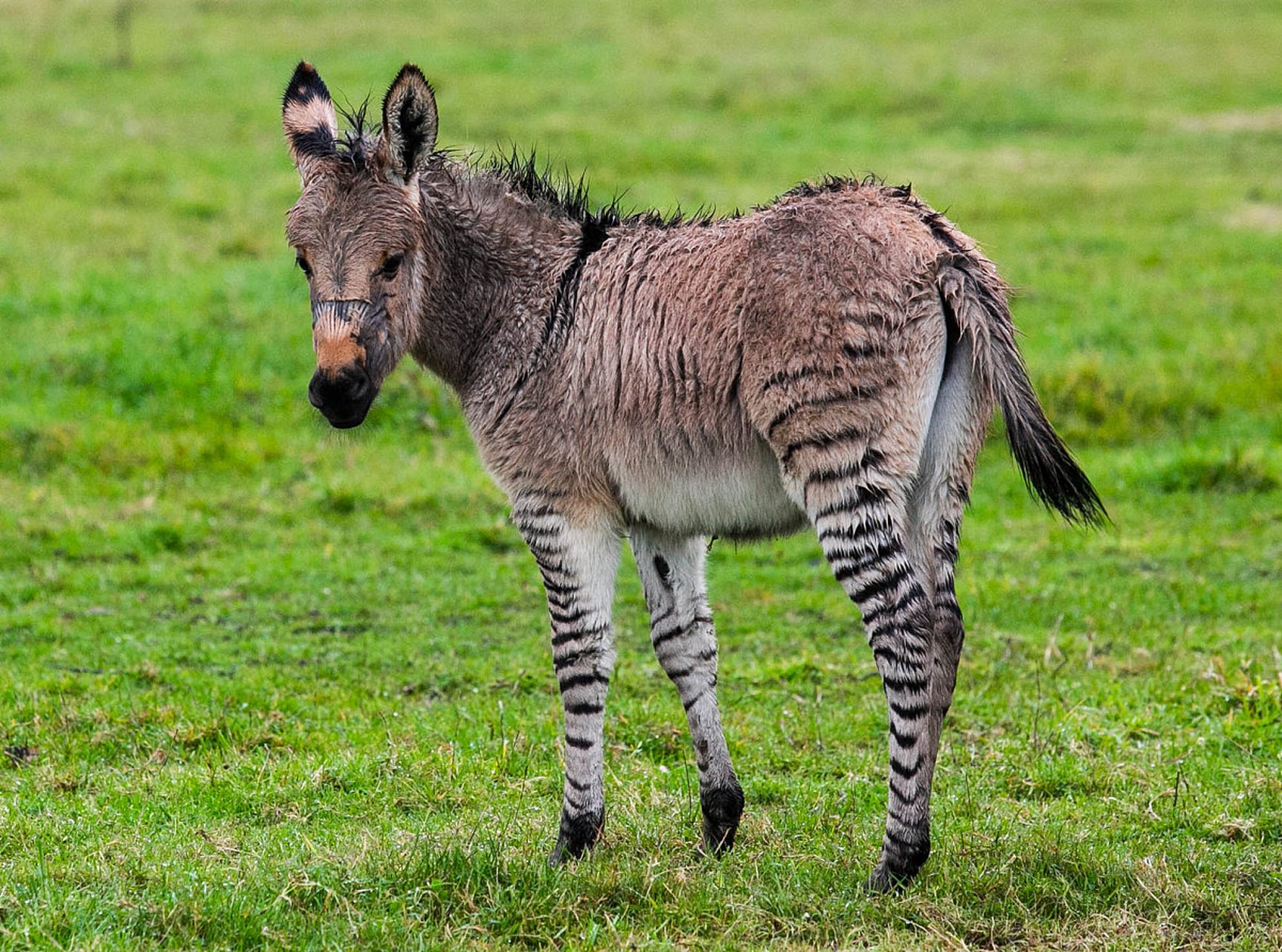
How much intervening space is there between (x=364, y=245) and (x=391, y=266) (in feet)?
0.61

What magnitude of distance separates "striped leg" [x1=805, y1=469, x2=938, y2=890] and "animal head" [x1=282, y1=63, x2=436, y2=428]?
1.95 metres

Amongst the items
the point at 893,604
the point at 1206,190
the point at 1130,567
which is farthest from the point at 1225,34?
the point at 893,604

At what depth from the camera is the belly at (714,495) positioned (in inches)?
236

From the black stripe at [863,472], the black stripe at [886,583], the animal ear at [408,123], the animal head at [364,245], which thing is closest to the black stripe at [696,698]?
the black stripe at [886,583]

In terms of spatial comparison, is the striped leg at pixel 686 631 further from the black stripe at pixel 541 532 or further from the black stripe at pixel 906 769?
the black stripe at pixel 906 769

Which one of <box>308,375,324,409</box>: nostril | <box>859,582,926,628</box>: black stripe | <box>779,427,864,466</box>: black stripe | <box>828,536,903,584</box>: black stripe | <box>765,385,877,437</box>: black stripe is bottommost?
<box>859,582,926,628</box>: black stripe

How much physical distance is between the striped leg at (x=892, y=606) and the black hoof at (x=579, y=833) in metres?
1.23

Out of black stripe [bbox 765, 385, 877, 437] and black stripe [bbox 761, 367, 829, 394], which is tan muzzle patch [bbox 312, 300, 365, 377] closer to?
black stripe [bbox 761, 367, 829, 394]

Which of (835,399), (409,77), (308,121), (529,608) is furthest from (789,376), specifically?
(529,608)

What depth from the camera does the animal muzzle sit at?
19.2 ft

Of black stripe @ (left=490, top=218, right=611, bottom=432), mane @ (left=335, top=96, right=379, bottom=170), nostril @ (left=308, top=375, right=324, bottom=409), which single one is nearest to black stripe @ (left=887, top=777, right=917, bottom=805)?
black stripe @ (left=490, top=218, right=611, bottom=432)

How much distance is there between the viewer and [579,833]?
6.22 meters

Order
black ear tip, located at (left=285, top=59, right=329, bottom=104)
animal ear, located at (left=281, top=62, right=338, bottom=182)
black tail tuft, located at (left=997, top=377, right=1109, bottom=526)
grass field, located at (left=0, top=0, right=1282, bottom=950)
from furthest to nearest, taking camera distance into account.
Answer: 1. black ear tip, located at (left=285, top=59, right=329, bottom=104)
2. animal ear, located at (left=281, top=62, right=338, bottom=182)
3. black tail tuft, located at (left=997, top=377, right=1109, bottom=526)
4. grass field, located at (left=0, top=0, right=1282, bottom=950)

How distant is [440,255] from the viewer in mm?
6574
